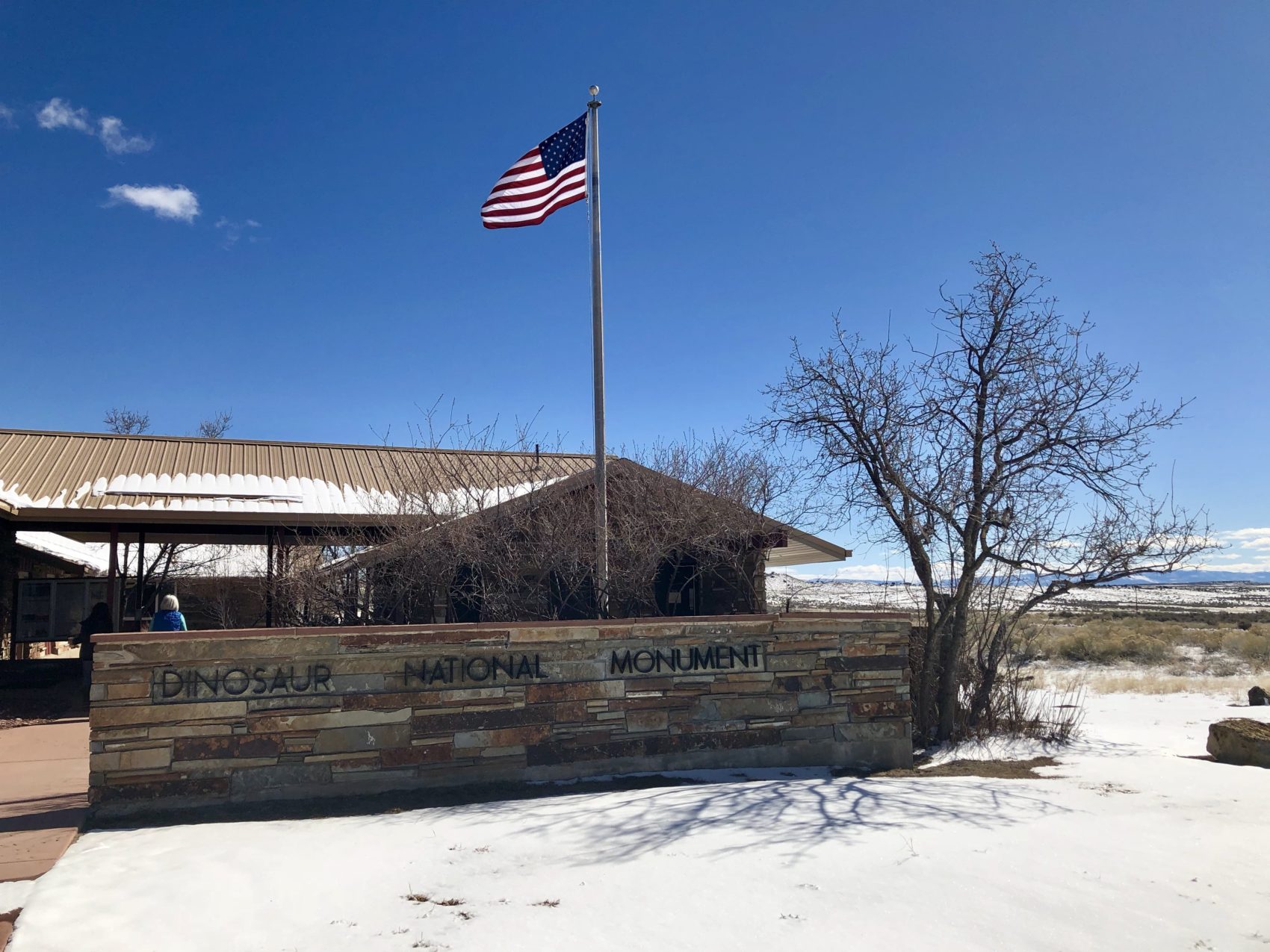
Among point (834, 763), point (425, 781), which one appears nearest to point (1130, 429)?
point (834, 763)

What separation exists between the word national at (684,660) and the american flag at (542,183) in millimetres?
5497

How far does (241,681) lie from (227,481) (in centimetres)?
924

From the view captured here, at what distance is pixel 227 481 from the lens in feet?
50.3

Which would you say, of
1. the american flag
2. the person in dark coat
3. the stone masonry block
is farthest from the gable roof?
the stone masonry block

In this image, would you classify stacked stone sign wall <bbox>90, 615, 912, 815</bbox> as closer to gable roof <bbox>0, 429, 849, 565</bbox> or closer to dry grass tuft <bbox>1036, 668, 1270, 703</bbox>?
gable roof <bbox>0, 429, 849, 565</bbox>

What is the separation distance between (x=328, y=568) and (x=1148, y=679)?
59.7 feet

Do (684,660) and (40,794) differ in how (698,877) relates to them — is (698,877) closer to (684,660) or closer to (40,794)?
(684,660)

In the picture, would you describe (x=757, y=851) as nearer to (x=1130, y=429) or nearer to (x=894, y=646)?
(x=894, y=646)

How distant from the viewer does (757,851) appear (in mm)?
5691

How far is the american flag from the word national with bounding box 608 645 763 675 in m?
5.50

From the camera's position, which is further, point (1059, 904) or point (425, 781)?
point (425, 781)

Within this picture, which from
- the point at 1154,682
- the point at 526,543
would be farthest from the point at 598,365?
the point at 1154,682

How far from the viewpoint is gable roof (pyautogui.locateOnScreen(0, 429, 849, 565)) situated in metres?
13.0

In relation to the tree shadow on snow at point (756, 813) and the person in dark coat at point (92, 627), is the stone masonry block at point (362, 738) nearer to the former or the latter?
the tree shadow on snow at point (756, 813)
